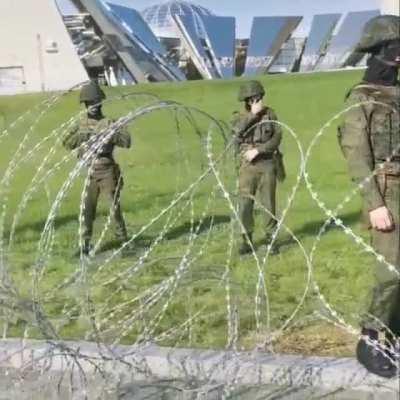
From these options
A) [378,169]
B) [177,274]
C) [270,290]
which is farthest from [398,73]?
[270,290]

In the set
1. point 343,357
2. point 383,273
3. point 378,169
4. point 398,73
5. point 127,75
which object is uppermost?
point 398,73

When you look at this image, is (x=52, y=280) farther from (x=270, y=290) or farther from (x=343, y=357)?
(x=343, y=357)

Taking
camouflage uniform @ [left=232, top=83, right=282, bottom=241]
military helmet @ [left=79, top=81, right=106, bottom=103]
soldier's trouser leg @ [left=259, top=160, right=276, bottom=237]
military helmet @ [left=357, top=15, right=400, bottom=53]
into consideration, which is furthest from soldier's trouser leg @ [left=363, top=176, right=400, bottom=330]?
military helmet @ [left=79, top=81, right=106, bottom=103]

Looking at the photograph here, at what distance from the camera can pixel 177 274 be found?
4547mm

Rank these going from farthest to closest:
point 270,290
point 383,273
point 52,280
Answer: point 52,280
point 270,290
point 383,273

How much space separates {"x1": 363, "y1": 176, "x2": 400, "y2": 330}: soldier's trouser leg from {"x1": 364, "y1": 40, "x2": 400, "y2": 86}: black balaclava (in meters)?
0.46

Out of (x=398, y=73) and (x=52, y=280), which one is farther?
(x=52, y=280)

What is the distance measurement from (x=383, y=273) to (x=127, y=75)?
1650 inches

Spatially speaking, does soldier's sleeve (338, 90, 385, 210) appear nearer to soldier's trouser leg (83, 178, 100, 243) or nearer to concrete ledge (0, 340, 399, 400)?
concrete ledge (0, 340, 399, 400)

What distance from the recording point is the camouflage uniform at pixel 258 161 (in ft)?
29.0

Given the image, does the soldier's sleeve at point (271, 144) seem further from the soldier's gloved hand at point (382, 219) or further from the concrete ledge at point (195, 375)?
the soldier's gloved hand at point (382, 219)

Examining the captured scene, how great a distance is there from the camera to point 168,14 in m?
50.1

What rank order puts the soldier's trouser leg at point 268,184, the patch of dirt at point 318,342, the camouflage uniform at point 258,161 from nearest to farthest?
the patch of dirt at point 318,342 < the camouflage uniform at point 258,161 < the soldier's trouser leg at point 268,184

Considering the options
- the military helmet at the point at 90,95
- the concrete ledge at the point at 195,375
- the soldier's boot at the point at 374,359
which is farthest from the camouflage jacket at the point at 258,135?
the soldier's boot at the point at 374,359
